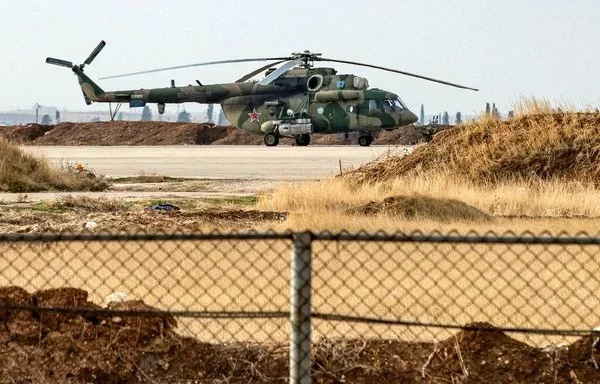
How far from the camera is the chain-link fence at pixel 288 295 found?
252 inches

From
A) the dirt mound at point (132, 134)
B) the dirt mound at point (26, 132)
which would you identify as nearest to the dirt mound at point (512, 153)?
the dirt mound at point (132, 134)

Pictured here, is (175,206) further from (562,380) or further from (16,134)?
(16,134)

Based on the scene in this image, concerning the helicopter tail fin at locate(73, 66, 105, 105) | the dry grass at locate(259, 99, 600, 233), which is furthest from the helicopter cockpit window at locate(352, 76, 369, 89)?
the dry grass at locate(259, 99, 600, 233)

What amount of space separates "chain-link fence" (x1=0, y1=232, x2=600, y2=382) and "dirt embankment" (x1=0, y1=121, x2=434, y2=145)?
62.7 meters

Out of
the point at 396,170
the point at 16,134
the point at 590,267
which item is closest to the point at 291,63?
the point at 396,170

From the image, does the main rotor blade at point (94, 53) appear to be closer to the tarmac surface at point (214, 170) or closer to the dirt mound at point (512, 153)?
the tarmac surface at point (214, 170)

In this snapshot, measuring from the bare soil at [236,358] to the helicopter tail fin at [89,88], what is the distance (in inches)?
1810

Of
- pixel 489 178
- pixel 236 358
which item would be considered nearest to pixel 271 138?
pixel 489 178

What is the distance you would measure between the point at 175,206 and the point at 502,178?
719cm

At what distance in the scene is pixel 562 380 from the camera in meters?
7.29

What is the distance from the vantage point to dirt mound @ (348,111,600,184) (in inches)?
970

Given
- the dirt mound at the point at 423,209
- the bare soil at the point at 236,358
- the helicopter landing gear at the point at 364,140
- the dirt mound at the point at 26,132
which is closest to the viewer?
the bare soil at the point at 236,358

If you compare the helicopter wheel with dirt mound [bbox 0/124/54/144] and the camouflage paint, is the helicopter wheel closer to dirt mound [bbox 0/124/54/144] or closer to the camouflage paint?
the camouflage paint

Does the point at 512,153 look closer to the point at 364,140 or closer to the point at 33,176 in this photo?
the point at 33,176
